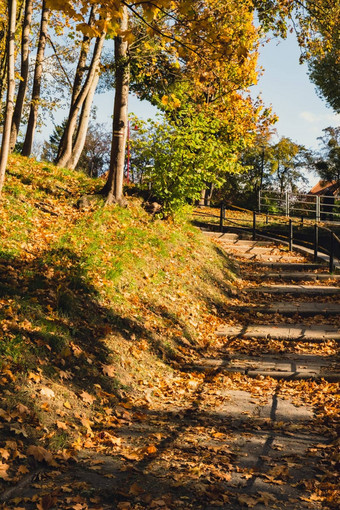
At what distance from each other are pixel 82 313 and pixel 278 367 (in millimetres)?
3069

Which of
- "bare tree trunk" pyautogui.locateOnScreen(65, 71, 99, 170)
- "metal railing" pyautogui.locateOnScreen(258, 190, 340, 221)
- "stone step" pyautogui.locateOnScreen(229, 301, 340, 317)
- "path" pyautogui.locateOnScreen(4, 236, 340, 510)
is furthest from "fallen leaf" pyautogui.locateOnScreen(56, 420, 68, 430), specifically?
"metal railing" pyautogui.locateOnScreen(258, 190, 340, 221)

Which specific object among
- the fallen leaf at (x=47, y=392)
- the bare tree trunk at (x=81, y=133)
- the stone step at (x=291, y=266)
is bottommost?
the fallen leaf at (x=47, y=392)

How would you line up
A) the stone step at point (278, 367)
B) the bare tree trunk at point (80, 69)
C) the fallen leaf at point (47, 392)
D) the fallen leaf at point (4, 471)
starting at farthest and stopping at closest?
the bare tree trunk at point (80, 69) < the stone step at point (278, 367) < the fallen leaf at point (47, 392) < the fallen leaf at point (4, 471)

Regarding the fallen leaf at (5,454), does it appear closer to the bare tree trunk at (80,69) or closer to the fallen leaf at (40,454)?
the fallen leaf at (40,454)

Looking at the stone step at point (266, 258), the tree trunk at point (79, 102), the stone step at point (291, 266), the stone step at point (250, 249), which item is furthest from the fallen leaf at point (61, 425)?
the tree trunk at point (79, 102)

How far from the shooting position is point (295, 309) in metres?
10.8

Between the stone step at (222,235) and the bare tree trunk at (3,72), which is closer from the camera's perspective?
the stone step at (222,235)

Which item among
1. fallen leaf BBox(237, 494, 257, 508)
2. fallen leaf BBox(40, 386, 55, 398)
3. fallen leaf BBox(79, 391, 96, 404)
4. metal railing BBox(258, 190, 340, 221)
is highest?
metal railing BBox(258, 190, 340, 221)

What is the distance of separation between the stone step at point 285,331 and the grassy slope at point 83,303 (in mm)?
472

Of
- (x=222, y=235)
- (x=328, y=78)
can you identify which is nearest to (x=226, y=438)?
(x=222, y=235)

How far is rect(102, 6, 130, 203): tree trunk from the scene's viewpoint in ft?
38.7

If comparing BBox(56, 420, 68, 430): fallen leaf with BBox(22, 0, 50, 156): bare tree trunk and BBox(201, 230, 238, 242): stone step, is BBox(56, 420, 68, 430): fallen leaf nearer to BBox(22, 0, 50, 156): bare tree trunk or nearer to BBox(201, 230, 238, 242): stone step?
BBox(201, 230, 238, 242): stone step

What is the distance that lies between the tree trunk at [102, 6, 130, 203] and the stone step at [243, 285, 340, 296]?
4097mm

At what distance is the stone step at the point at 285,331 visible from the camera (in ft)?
30.1
